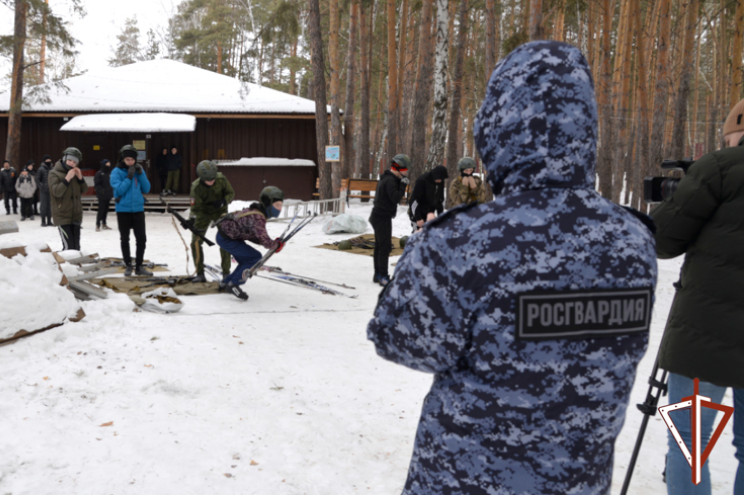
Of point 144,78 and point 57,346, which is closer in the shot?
point 57,346

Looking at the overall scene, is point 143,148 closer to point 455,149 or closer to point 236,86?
point 236,86

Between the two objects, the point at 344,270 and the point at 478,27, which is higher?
the point at 478,27

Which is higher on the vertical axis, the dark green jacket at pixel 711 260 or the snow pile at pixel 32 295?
the dark green jacket at pixel 711 260

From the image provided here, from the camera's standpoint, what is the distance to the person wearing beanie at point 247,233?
7.19 m

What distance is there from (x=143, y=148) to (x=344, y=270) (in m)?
16.0

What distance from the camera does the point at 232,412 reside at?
416 cm

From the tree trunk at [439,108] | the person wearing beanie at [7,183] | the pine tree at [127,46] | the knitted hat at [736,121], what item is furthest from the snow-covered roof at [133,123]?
the pine tree at [127,46]

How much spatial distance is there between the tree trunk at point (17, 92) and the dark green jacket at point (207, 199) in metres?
15.1

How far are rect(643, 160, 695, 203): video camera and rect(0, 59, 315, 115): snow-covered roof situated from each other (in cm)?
2029

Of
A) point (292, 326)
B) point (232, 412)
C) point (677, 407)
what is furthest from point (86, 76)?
point (677, 407)

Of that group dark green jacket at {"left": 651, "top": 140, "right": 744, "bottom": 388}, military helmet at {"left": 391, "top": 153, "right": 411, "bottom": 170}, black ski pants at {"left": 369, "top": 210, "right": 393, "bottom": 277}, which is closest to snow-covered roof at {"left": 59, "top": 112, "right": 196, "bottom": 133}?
black ski pants at {"left": 369, "top": 210, "right": 393, "bottom": 277}

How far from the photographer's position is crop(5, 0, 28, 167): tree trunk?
65.5ft

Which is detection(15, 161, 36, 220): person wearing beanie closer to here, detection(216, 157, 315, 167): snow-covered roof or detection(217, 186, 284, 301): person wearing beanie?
detection(216, 157, 315, 167): snow-covered roof

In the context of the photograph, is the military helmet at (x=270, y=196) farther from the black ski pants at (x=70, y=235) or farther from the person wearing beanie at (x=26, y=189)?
the person wearing beanie at (x=26, y=189)
